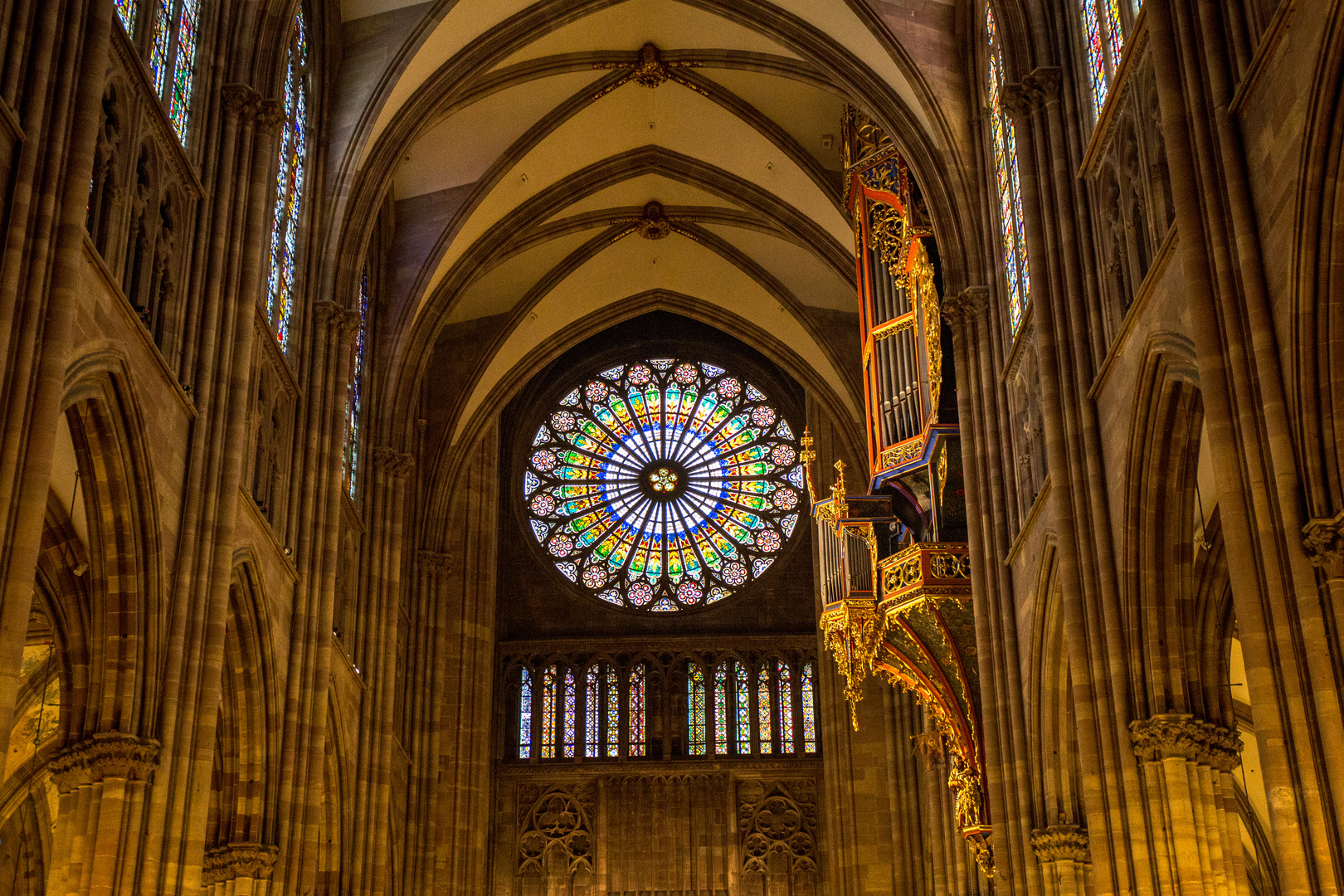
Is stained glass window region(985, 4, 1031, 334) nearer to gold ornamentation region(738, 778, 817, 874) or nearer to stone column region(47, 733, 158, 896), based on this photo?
stone column region(47, 733, 158, 896)

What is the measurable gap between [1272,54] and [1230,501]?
283 centimetres

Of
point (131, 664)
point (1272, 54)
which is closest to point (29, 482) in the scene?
point (131, 664)

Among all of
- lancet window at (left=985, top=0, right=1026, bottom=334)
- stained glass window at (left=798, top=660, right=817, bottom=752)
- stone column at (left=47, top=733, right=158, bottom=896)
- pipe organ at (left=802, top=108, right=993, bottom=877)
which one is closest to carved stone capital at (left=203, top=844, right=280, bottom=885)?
stone column at (left=47, top=733, right=158, bottom=896)

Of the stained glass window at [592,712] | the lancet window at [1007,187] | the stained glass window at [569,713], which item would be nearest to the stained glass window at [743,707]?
the stained glass window at [592,712]

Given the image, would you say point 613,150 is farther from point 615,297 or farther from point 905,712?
point 905,712

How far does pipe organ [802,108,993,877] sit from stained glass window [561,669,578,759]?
9383 millimetres

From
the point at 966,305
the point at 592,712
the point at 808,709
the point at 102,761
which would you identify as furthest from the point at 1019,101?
the point at 592,712

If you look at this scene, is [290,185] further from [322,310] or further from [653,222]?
[653,222]

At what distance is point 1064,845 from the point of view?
16.7m

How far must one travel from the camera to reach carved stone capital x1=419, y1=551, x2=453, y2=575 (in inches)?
1101

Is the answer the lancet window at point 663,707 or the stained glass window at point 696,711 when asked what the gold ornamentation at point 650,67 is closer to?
the lancet window at point 663,707

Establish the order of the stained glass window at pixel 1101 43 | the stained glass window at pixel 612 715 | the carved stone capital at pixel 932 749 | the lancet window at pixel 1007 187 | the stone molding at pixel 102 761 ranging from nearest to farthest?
the stone molding at pixel 102 761
the stained glass window at pixel 1101 43
the lancet window at pixel 1007 187
the carved stone capital at pixel 932 749
the stained glass window at pixel 612 715

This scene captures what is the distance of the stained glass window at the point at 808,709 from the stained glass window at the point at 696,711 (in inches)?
70.2

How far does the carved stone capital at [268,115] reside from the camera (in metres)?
17.3
